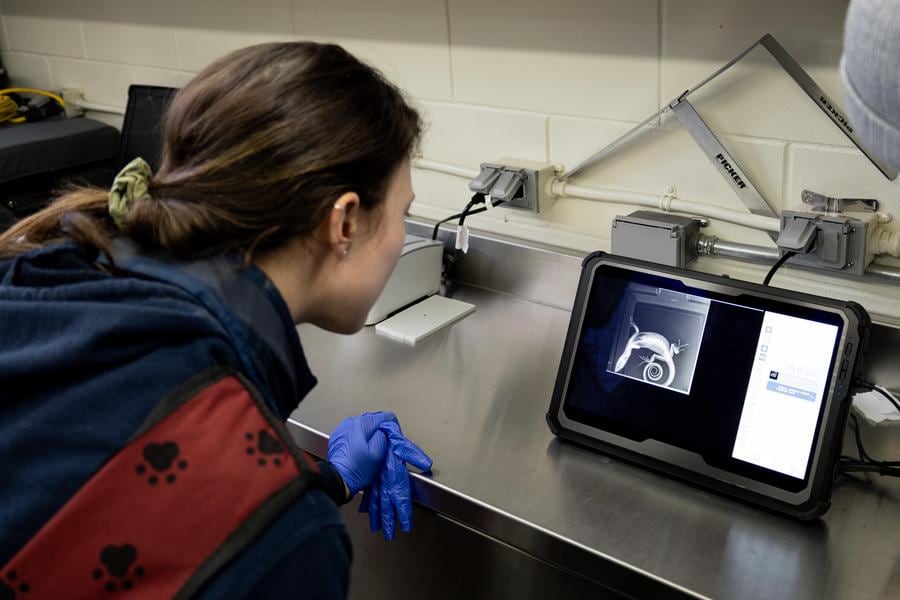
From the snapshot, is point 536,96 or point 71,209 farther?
point 536,96

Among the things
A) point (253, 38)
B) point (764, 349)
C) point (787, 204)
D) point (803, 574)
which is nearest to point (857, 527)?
point (803, 574)

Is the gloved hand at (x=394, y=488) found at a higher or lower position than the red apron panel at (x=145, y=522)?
lower

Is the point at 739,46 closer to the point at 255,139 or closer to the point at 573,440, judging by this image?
the point at 573,440

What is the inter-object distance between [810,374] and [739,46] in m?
0.52

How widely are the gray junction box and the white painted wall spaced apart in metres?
0.05

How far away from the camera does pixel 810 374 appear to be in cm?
98

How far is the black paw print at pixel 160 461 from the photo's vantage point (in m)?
0.63

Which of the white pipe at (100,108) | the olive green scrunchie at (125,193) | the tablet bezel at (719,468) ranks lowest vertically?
the tablet bezel at (719,468)

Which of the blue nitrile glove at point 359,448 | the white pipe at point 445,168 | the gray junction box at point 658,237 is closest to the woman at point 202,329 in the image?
the blue nitrile glove at point 359,448

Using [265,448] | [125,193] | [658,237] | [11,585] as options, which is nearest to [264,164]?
[125,193]

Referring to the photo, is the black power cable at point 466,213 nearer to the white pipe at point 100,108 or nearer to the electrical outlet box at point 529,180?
the electrical outlet box at point 529,180

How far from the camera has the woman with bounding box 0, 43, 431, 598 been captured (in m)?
0.62

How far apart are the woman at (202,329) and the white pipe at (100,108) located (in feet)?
4.76

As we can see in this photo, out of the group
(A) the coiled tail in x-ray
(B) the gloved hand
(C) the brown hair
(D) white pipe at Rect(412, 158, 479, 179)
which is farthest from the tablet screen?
(D) white pipe at Rect(412, 158, 479, 179)
